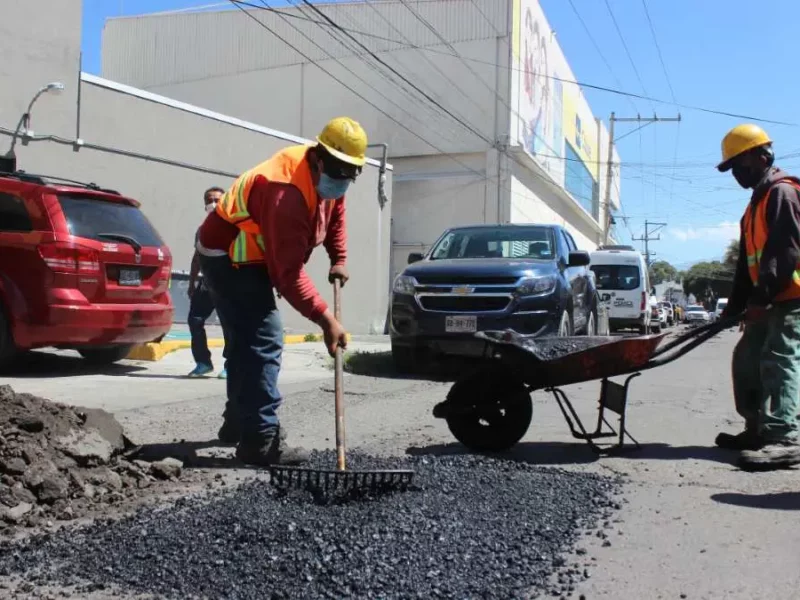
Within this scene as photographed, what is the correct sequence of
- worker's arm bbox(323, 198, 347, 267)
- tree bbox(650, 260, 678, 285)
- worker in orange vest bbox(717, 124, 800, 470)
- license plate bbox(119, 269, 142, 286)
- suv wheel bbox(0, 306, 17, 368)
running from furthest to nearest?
1. tree bbox(650, 260, 678, 285)
2. license plate bbox(119, 269, 142, 286)
3. suv wheel bbox(0, 306, 17, 368)
4. worker in orange vest bbox(717, 124, 800, 470)
5. worker's arm bbox(323, 198, 347, 267)

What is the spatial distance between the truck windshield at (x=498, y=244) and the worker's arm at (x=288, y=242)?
19.0 feet

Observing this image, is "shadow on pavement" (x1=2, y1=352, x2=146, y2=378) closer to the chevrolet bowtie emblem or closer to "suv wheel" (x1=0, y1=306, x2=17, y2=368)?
"suv wheel" (x1=0, y1=306, x2=17, y2=368)

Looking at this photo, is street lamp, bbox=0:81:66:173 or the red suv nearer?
the red suv

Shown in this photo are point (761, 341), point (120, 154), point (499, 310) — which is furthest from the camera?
point (120, 154)

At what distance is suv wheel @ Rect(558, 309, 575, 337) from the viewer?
8.76 metres

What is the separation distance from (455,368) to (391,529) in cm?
632

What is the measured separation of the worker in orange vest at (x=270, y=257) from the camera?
164 inches

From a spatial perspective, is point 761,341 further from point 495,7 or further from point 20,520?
point 495,7

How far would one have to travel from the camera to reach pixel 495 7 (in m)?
28.3

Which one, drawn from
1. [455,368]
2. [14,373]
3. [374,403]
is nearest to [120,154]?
[14,373]

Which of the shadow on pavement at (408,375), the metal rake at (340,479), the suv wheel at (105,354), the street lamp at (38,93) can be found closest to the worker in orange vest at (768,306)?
the metal rake at (340,479)

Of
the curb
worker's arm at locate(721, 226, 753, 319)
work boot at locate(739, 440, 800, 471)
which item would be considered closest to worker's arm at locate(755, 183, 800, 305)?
worker's arm at locate(721, 226, 753, 319)

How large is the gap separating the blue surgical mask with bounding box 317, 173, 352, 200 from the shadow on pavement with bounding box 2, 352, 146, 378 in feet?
15.4

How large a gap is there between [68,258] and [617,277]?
18.6 meters
